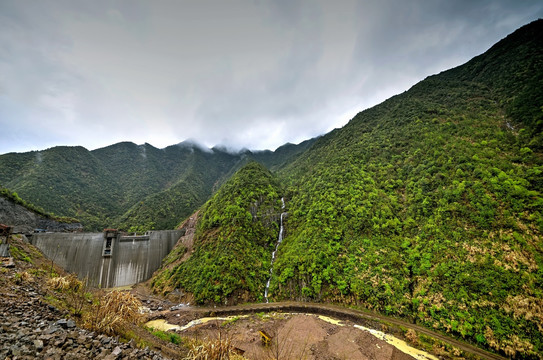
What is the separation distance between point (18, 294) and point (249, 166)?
52318mm

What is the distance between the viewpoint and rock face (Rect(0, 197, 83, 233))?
29.5 meters

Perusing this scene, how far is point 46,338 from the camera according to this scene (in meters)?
5.71

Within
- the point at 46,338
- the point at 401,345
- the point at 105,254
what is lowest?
the point at 401,345

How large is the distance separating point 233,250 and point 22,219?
32991 mm

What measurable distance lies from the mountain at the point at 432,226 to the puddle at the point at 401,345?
3.32m

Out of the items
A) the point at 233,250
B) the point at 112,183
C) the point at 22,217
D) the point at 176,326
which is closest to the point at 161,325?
the point at 176,326

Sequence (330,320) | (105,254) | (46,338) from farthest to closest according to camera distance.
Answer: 1. (105,254)
2. (330,320)
3. (46,338)

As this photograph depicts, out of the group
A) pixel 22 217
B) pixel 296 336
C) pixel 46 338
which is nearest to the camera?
pixel 46 338

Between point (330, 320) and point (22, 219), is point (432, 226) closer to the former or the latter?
point (330, 320)

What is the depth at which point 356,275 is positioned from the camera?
26.0m

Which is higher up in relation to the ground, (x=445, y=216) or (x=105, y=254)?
(x=445, y=216)

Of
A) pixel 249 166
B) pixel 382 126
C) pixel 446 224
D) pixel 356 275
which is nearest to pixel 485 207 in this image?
pixel 446 224

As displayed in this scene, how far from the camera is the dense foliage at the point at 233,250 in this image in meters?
28.5

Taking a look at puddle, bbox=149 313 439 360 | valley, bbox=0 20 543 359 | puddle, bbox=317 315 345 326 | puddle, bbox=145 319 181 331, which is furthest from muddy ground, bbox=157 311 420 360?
valley, bbox=0 20 543 359
